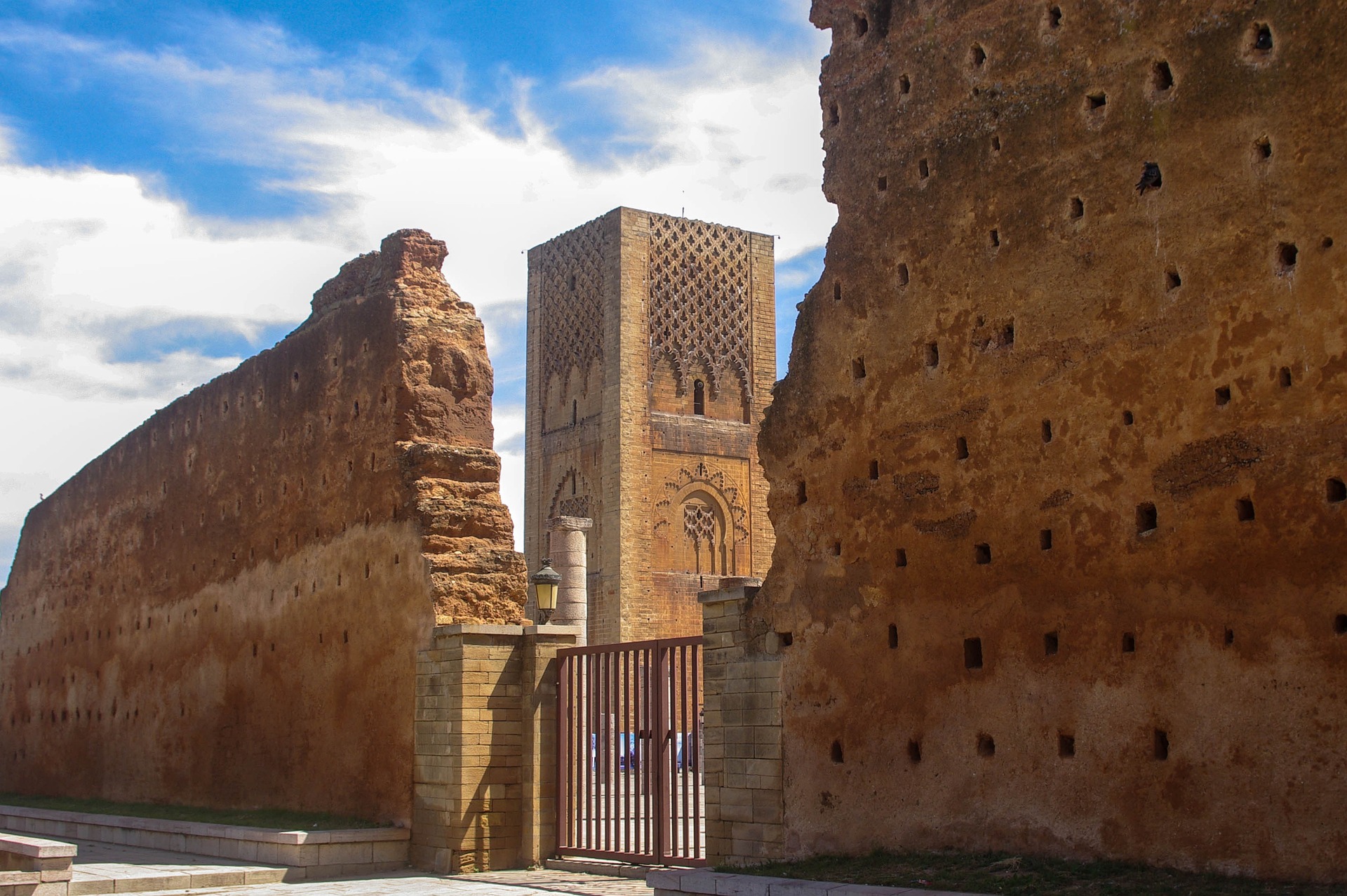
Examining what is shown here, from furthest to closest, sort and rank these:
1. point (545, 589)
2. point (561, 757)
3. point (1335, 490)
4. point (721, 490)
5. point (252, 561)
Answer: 1. point (721, 490)
2. point (252, 561)
3. point (545, 589)
4. point (561, 757)
5. point (1335, 490)

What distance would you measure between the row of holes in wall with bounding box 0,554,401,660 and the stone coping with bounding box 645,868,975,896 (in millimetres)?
4749

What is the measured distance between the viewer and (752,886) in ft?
24.0

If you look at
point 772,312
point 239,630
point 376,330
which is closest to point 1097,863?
point 376,330

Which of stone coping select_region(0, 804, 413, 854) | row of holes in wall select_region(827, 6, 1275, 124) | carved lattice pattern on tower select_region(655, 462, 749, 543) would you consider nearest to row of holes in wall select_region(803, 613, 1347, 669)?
row of holes in wall select_region(827, 6, 1275, 124)

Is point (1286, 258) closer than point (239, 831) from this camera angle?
Yes

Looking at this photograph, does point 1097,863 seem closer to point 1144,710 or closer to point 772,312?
point 1144,710

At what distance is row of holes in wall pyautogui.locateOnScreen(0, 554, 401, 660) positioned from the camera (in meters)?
12.5

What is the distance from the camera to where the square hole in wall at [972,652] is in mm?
7656

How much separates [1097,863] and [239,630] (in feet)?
31.5

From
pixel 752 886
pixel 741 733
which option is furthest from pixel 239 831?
pixel 752 886

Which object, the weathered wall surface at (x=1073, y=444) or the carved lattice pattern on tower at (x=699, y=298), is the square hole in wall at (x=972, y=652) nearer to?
the weathered wall surface at (x=1073, y=444)

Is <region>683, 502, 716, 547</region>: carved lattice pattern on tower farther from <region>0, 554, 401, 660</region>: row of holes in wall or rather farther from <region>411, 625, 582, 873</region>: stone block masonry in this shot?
<region>411, 625, 582, 873</region>: stone block masonry

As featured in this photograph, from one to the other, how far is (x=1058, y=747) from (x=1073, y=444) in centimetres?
155

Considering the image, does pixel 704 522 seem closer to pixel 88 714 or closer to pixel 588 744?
pixel 88 714
